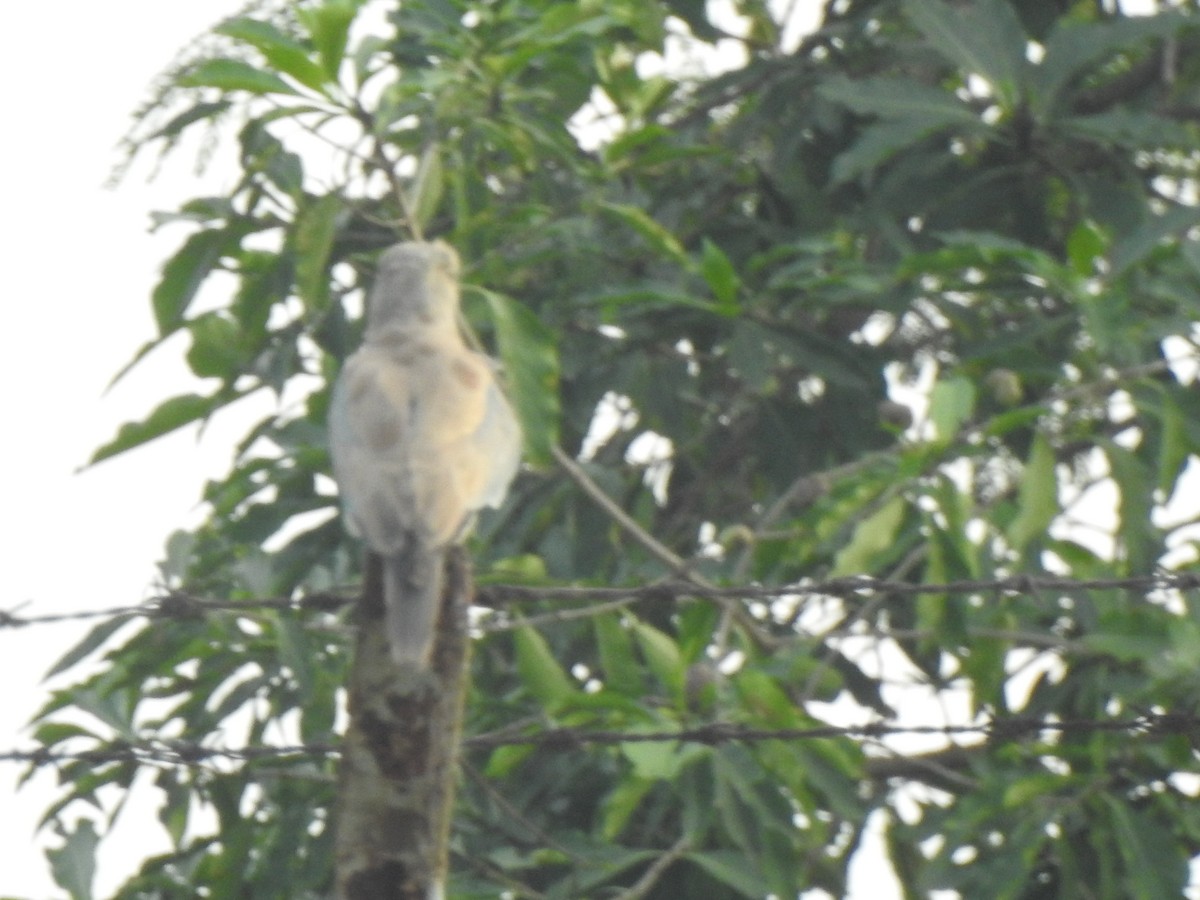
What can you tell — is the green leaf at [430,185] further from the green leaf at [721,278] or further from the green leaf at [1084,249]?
the green leaf at [1084,249]

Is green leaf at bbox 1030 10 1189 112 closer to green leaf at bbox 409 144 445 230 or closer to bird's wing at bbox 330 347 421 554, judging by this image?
green leaf at bbox 409 144 445 230

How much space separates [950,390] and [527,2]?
60.6 inches

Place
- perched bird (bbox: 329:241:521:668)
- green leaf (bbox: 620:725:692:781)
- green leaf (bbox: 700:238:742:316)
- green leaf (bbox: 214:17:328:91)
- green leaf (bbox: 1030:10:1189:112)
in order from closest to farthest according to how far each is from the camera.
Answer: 1. perched bird (bbox: 329:241:521:668)
2. green leaf (bbox: 620:725:692:781)
3. green leaf (bbox: 214:17:328:91)
4. green leaf (bbox: 700:238:742:316)
5. green leaf (bbox: 1030:10:1189:112)

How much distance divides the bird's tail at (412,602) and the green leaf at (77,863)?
1.91m

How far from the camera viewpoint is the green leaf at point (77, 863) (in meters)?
5.63

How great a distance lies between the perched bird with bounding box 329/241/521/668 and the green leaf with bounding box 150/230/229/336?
653mm

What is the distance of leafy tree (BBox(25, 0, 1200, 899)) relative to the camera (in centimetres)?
525

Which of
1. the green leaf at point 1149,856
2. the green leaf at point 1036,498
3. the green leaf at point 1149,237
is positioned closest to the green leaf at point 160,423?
the green leaf at point 1036,498

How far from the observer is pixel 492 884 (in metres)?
5.45

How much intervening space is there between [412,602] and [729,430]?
112 inches

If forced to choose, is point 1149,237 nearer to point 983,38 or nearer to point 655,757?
point 983,38

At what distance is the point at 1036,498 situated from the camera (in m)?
5.29

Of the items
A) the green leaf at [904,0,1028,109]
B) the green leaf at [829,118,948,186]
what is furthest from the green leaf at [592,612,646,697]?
the green leaf at [904,0,1028,109]

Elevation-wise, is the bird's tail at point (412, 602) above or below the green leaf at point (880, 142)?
below
